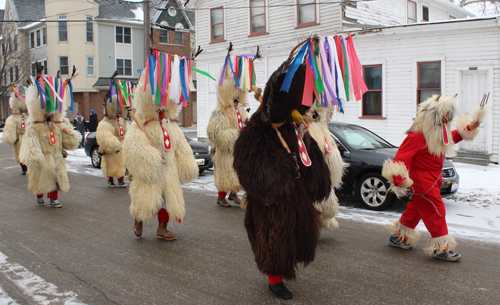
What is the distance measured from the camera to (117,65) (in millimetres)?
35906

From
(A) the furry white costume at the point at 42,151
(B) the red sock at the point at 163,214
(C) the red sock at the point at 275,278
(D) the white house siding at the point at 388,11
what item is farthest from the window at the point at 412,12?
(C) the red sock at the point at 275,278

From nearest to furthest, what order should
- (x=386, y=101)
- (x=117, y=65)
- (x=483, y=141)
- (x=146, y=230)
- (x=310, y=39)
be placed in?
(x=310, y=39), (x=146, y=230), (x=483, y=141), (x=386, y=101), (x=117, y=65)

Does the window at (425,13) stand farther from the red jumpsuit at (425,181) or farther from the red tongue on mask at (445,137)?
the red tongue on mask at (445,137)

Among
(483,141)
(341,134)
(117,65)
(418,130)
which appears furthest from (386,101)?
(117,65)

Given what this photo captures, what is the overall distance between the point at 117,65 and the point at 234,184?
31.6m

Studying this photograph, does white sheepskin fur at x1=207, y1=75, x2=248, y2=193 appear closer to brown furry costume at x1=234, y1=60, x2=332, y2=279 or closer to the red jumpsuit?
the red jumpsuit

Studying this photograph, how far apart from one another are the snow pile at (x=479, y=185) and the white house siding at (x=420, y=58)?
159 cm

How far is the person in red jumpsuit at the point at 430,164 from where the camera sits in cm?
448

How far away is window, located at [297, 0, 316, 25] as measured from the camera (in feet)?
51.4

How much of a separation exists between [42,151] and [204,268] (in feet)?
14.8

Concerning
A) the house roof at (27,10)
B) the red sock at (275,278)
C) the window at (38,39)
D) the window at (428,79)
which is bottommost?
the red sock at (275,278)

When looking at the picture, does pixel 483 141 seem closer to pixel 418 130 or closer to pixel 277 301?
pixel 418 130

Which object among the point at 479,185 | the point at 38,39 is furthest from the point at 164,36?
the point at 479,185

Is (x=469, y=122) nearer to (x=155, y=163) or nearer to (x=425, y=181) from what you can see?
(x=425, y=181)
